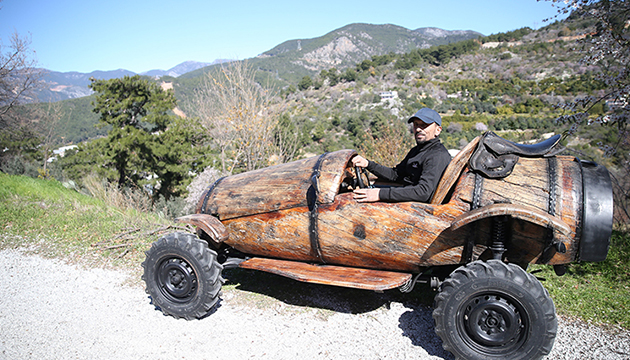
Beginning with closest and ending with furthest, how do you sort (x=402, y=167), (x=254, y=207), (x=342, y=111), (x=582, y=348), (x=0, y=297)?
(x=582, y=348)
(x=254, y=207)
(x=402, y=167)
(x=0, y=297)
(x=342, y=111)

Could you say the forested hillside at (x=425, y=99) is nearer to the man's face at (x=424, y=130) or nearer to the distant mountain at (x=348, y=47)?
the man's face at (x=424, y=130)

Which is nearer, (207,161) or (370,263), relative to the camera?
(370,263)

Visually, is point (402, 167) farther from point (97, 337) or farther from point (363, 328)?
point (97, 337)

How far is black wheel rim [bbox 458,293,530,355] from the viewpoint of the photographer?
8.68 ft

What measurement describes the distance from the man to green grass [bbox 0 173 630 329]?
145 cm

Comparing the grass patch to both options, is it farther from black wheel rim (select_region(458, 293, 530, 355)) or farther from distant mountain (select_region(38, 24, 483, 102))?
distant mountain (select_region(38, 24, 483, 102))

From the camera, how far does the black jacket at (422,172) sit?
3.10m

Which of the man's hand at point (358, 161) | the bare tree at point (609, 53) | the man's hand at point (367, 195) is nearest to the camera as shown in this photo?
the man's hand at point (367, 195)

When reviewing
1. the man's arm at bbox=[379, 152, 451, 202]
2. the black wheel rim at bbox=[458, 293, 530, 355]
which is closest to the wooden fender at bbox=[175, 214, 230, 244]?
the man's arm at bbox=[379, 152, 451, 202]

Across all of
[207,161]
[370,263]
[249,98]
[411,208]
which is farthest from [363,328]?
[207,161]

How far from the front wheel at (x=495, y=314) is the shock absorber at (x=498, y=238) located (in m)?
0.14

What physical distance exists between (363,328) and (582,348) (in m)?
1.93

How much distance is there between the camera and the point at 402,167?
13.2 ft

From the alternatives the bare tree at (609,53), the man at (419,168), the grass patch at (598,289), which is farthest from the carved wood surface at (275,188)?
the bare tree at (609,53)
